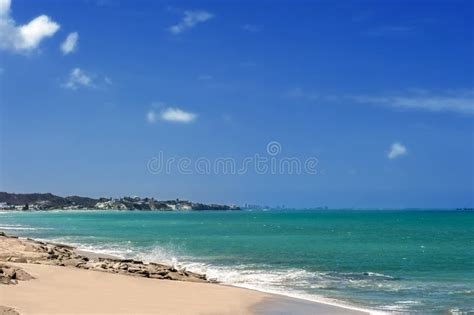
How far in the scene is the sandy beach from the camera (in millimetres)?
16609

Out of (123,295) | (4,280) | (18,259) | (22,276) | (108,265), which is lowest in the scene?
(123,295)

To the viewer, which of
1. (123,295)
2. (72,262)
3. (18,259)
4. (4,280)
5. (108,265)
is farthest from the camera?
(72,262)

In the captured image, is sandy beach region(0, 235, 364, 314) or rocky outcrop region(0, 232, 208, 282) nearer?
sandy beach region(0, 235, 364, 314)

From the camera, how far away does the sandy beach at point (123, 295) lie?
1661 centimetres

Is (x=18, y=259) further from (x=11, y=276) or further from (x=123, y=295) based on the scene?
(x=123, y=295)

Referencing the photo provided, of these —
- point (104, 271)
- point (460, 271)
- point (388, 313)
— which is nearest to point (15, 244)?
point (104, 271)

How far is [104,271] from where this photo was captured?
26.2 meters

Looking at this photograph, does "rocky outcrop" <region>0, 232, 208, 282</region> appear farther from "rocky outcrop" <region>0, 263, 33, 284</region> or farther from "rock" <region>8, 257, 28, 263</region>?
"rocky outcrop" <region>0, 263, 33, 284</region>

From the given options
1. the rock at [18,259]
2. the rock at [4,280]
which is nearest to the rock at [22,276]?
the rock at [4,280]

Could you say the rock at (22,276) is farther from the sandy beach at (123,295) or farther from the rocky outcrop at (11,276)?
the sandy beach at (123,295)

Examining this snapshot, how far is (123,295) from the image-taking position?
64.3ft

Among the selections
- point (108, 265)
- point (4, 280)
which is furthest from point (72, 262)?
point (4, 280)

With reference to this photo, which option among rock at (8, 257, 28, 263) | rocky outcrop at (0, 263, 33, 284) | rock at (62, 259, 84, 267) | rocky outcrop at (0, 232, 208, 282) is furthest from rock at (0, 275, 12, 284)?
rock at (8, 257, 28, 263)

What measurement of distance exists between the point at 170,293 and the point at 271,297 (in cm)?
386
